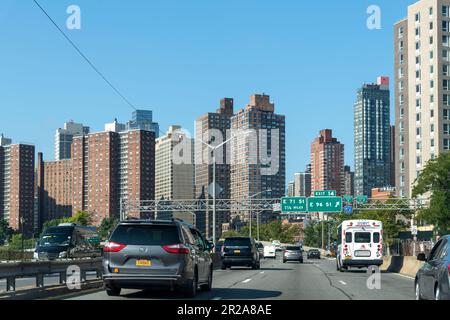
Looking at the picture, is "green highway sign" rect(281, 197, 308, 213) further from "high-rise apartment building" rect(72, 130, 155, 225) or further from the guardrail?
"high-rise apartment building" rect(72, 130, 155, 225)

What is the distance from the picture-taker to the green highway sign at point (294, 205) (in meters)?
79.4

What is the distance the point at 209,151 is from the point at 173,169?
27.0 m

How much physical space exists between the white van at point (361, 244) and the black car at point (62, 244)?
2112 cm

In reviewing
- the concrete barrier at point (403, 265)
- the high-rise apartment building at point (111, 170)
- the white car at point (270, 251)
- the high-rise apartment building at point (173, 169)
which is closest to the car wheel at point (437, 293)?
the concrete barrier at point (403, 265)

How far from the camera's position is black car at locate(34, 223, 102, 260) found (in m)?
54.8

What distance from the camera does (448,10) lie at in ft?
393

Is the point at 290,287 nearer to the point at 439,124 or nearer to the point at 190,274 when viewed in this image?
the point at 190,274

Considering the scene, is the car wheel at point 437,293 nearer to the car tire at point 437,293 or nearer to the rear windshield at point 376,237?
the car tire at point 437,293

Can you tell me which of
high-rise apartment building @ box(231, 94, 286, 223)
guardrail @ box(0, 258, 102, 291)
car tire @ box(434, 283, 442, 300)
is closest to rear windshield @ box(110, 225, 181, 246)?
guardrail @ box(0, 258, 102, 291)

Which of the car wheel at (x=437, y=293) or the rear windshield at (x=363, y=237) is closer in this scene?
the car wheel at (x=437, y=293)

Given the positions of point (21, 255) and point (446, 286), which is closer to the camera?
point (446, 286)

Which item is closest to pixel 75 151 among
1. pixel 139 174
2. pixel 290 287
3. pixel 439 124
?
pixel 139 174
